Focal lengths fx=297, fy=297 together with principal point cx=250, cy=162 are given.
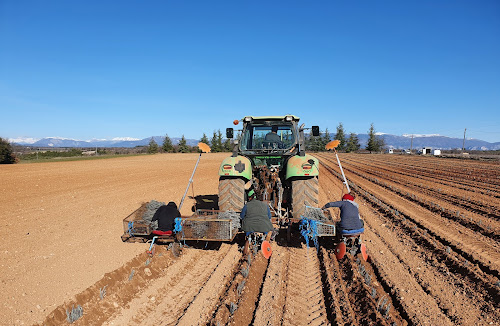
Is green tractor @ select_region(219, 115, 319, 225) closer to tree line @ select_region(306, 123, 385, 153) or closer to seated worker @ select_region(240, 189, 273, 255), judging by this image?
seated worker @ select_region(240, 189, 273, 255)

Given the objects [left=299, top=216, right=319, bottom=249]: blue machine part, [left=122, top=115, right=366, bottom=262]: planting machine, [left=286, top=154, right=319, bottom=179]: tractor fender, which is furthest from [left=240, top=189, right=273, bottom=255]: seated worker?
[left=286, top=154, right=319, bottom=179]: tractor fender

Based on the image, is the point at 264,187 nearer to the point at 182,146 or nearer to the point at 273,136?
the point at 273,136

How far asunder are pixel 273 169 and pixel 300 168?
2.24 ft

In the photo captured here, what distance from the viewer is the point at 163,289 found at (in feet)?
14.3

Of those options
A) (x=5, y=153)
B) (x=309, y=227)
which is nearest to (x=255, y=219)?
(x=309, y=227)

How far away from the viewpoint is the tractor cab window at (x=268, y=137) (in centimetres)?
743

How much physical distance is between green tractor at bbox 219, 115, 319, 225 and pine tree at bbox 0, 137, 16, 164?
1296 inches

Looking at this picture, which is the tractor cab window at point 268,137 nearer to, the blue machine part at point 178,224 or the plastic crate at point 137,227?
the blue machine part at point 178,224

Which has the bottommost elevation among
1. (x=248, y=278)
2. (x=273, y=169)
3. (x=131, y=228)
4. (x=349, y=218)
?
(x=248, y=278)

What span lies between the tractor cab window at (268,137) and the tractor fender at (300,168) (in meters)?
0.96

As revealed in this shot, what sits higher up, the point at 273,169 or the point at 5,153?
the point at 273,169

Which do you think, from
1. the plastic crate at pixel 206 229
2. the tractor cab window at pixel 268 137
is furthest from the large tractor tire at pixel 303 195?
the plastic crate at pixel 206 229

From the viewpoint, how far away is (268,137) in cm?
754

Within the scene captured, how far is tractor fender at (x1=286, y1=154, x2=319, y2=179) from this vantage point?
20.6 feet
